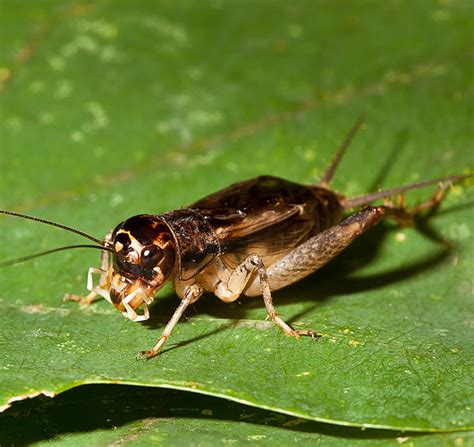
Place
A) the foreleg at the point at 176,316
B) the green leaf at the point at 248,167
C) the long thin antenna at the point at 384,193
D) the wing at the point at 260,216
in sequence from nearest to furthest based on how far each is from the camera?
the green leaf at the point at 248,167 → the foreleg at the point at 176,316 → the wing at the point at 260,216 → the long thin antenna at the point at 384,193

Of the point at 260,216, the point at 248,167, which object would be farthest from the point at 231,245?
the point at 248,167

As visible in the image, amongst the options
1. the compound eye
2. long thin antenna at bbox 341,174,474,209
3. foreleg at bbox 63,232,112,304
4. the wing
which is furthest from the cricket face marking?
long thin antenna at bbox 341,174,474,209

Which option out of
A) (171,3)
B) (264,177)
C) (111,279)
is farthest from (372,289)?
(171,3)

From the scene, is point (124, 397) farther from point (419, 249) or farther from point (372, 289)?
point (419, 249)

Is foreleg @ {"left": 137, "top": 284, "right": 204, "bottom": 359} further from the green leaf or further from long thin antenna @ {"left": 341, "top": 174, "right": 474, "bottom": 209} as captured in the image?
long thin antenna @ {"left": 341, "top": 174, "right": 474, "bottom": 209}

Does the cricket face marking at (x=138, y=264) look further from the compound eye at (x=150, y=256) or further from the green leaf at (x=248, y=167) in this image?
the green leaf at (x=248, y=167)

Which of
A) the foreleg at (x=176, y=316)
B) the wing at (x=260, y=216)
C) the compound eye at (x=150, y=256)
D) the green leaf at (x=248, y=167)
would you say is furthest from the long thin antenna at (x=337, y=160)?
the compound eye at (x=150, y=256)

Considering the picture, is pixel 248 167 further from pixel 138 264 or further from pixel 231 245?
pixel 138 264
